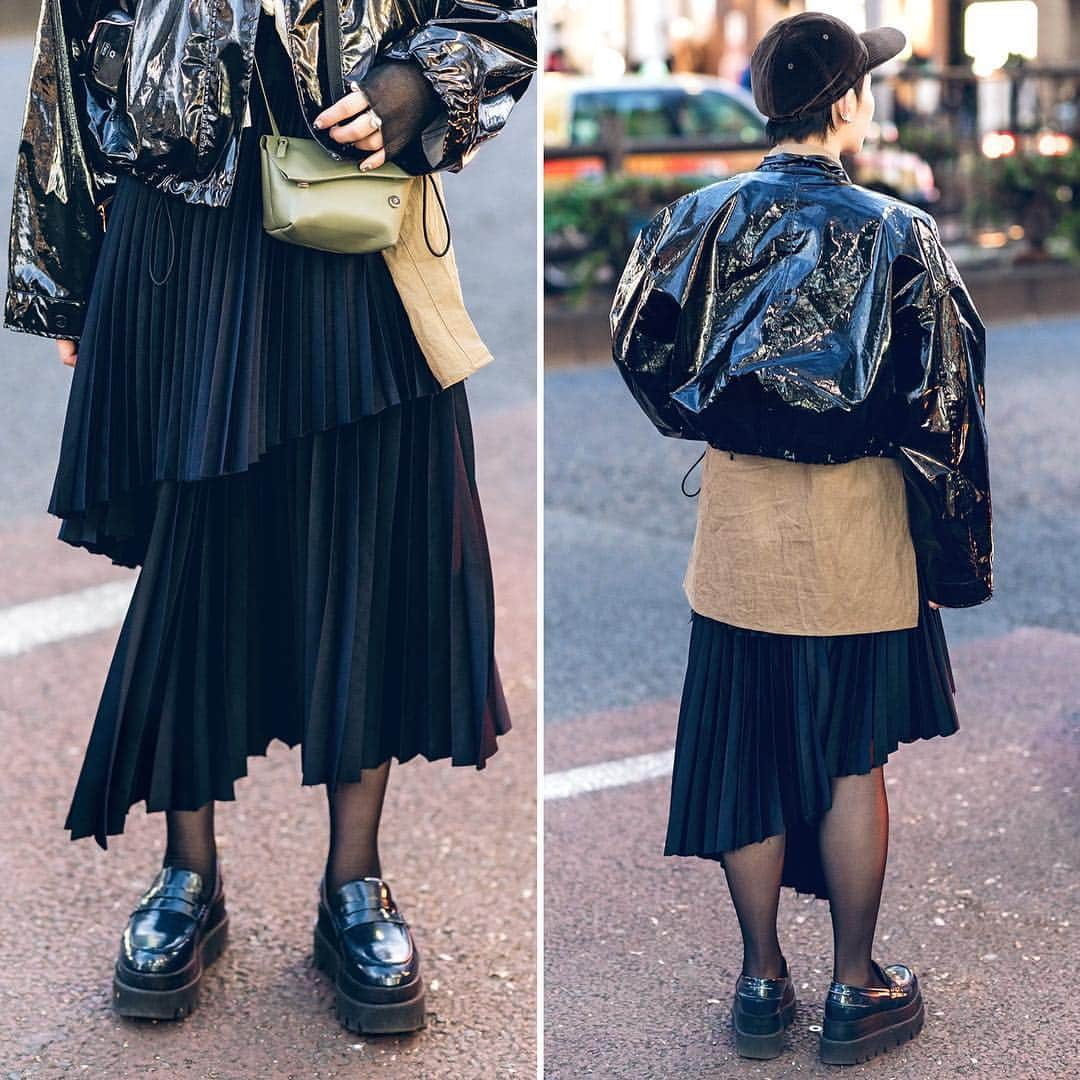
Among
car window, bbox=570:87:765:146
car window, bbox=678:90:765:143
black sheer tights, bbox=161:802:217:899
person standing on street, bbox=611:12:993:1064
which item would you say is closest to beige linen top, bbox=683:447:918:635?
person standing on street, bbox=611:12:993:1064

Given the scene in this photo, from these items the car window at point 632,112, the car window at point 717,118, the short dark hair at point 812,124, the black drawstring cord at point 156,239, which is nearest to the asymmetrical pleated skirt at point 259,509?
the black drawstring cord at point 156,239

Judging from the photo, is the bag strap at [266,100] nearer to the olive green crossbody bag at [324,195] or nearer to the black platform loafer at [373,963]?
the olive green crossbody bag at [324,195]

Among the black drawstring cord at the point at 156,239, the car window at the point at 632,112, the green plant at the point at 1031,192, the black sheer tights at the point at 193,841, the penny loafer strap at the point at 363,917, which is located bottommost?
the green plant at the point at 1031,192

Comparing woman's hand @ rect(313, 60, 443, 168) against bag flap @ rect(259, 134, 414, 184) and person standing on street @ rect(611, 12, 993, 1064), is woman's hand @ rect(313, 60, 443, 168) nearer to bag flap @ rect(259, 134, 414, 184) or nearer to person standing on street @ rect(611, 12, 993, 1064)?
bag flap @ rect(259, 134, 414, 184)

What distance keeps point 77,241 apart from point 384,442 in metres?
0.64

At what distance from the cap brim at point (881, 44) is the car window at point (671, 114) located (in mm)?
10816

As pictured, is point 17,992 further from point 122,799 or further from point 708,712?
point 708,712

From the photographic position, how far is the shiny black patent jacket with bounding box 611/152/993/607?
2.51 m

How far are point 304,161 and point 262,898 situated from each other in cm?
158

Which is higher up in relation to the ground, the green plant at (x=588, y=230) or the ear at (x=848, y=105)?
the ear at (x=848, y=105)

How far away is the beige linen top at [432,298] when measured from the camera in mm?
2818

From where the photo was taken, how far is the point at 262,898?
11.5 ft

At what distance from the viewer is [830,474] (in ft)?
8.71

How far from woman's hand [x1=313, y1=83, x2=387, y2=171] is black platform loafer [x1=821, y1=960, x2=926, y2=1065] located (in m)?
1.58
